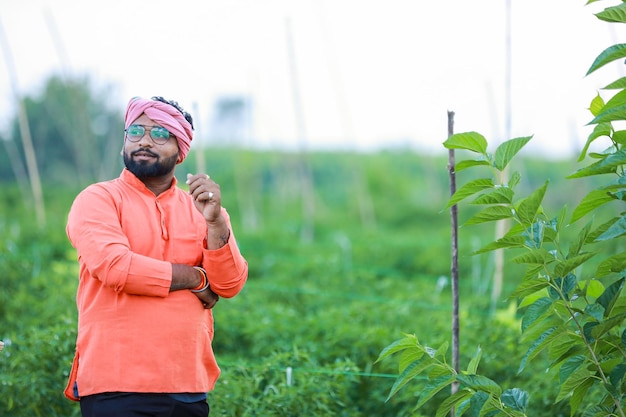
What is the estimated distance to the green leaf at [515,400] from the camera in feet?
8.03

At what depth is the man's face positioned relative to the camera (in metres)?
2.72

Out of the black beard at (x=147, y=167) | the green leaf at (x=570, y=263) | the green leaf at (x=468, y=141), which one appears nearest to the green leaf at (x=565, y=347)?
the green leaf at (x=570, y=263)

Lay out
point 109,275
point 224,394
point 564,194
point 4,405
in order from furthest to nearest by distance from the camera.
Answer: point 564,194
point 4,405
point 224,394
point 109,275

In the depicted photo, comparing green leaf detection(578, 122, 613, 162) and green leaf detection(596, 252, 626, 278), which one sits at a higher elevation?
green leaf detection(578, 122, 613, 162)

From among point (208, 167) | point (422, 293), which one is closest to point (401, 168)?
point (208, 167)

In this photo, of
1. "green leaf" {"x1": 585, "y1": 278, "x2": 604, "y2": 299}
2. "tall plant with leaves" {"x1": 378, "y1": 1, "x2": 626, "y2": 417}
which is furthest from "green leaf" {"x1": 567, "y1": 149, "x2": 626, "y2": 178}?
"green leaf" {"x1": 585, "y1": 278, "x2": 604, "y2": 299}

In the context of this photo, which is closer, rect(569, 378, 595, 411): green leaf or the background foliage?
rect(569, 378, 595, 411): green leaf

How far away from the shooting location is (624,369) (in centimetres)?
234

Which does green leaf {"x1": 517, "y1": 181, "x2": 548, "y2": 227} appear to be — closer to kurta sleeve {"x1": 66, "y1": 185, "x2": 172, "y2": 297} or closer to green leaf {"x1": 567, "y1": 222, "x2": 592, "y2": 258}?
green leaf {"x1": 567, "y1": 222, "x2": 592, "y2": 258}

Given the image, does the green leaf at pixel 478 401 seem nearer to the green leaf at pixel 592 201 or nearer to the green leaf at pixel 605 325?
the green leaf at pixel 605 325

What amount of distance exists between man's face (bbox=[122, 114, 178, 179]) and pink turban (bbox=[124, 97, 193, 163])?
0.03 meters

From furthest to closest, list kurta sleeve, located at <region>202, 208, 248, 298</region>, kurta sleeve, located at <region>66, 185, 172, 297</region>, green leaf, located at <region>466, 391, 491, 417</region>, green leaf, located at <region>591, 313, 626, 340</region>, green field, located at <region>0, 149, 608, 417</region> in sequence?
green field, located at <region>0, 149, 608, 417</region>
kurta sleeve, located at <region>202, 208, 248, 298</region>
kurta sleeve, located at <region>66, 185, 172, 297</region>
green leaf, located at <region>466, 391, 491, 417</region>
green leaf, located at <region>591, 313, 626, 340</region>

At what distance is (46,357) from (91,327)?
172 cm

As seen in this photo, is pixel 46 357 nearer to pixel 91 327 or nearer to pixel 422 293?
pixel 91 327
